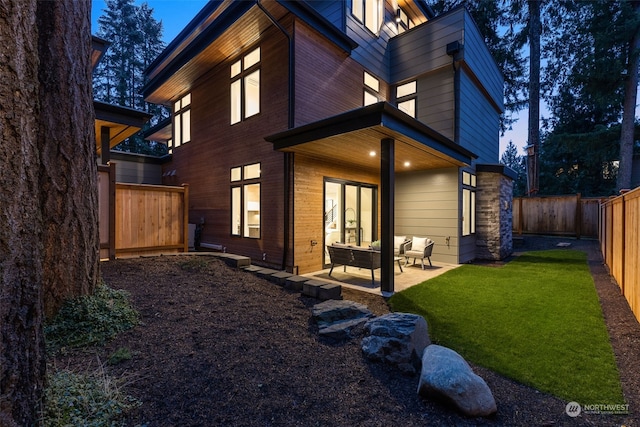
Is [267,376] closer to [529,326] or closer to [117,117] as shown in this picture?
[529,326]

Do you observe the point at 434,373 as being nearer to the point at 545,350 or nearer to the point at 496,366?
the point at 496,366

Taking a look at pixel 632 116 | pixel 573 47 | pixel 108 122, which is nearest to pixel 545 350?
→ pixel 108 122

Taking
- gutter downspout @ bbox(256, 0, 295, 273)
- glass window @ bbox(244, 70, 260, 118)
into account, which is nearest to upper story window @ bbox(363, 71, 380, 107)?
gutter downspout @ bbox(256, 0, 295, 273)

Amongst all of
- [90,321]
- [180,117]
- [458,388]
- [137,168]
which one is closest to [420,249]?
[458,388]

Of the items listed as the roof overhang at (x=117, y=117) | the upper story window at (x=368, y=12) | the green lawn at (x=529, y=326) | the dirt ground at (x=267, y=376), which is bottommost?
the green lawn at (x=529, y=326)

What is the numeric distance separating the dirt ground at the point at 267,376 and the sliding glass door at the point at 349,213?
13.2 ft

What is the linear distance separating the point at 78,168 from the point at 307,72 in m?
5.34

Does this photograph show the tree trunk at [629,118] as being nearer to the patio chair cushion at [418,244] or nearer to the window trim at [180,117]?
the patio chair cushion at [418,244]

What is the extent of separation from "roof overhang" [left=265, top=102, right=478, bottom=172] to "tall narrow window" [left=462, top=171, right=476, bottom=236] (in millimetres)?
1016

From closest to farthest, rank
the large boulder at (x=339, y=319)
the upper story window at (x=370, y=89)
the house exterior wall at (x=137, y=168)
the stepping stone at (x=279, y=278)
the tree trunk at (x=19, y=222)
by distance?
the tree trunk at (x=19, y=222)
the large boulder at (x=339, y=319)
the stepping stone at (x=279, y=278)
the upper story window at (x=370, y=89)
the house exterior wall at (x=137, y=168)

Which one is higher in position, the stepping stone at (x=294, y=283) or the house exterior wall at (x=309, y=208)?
the house exterior wall at (x=309, y=208)

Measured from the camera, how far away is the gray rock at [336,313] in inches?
135

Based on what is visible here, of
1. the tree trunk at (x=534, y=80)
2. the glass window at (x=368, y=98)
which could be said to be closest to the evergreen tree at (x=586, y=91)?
the tree trunk at (x=534, y=80)

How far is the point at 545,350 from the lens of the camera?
128 inches
